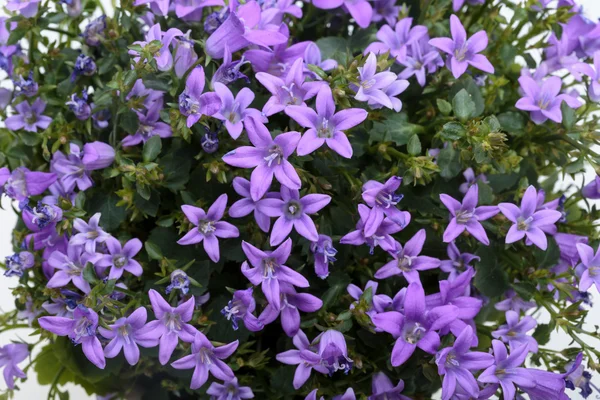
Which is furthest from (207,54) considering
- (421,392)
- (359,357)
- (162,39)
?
(421,392)

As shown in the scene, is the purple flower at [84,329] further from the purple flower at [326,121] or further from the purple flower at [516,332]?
the purple flower at [516,332]

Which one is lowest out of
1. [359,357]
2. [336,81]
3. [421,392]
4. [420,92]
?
[421,392]

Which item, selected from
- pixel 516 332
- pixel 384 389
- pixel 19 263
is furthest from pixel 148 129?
pixel 516 332

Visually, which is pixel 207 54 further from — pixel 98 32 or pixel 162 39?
pixel 98 32

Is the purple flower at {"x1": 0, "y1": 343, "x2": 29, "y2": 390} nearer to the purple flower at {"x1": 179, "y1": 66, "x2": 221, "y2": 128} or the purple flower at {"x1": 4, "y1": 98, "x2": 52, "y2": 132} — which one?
the purple flower at {"x1": 4, "y1": 98, "x2": 52, "y2": 132}

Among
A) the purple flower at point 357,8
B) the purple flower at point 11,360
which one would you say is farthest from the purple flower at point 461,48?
the purple flower at point 11,360
